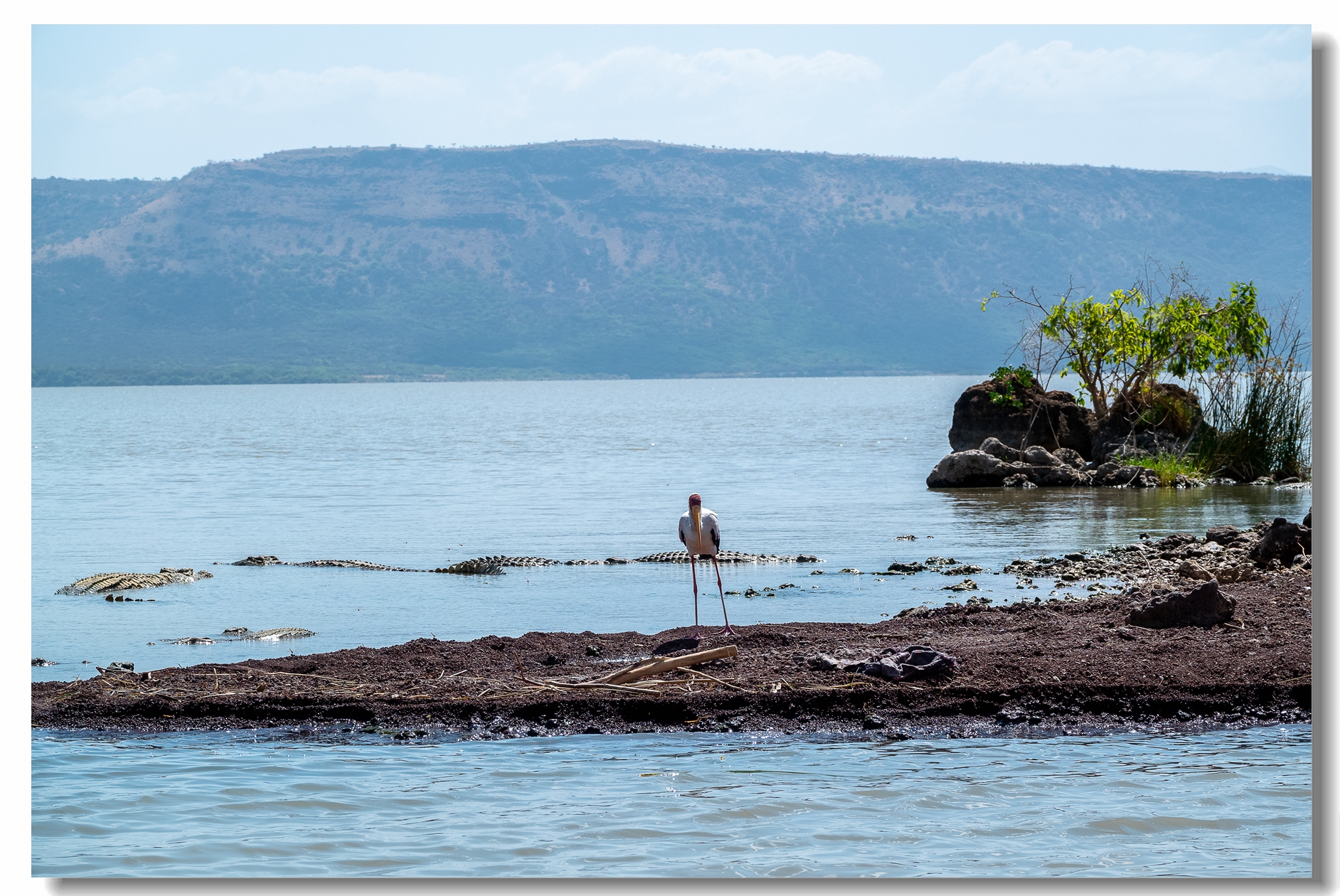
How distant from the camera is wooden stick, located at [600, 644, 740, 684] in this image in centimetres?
922

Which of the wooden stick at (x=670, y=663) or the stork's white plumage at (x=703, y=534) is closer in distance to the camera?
the wooden stick at (x=670, y=663)

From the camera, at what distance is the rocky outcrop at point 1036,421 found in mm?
30203

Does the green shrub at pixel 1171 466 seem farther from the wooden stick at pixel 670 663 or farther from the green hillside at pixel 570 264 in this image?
the green hillside at pixel 570 264

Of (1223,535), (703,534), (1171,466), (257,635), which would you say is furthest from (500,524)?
(1171,466)

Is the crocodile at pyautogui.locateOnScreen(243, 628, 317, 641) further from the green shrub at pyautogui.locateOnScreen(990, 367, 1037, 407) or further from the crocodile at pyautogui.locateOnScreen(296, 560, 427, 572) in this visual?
the green shrub at pyautogui.locateOnScreen(990, 367, 1037, 407)

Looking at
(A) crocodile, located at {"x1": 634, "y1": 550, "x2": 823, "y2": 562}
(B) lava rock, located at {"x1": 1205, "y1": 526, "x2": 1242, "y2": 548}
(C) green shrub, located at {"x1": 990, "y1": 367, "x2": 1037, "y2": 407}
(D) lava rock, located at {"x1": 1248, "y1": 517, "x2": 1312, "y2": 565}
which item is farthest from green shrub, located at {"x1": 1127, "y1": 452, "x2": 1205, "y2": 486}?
(D) lava rock, located at {"x1": 1248, "y1": 517, "x2": 1312, "y2": 565}

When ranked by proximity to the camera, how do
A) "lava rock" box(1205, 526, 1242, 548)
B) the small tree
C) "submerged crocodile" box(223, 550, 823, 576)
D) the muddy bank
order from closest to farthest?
the muddy bank, "lava rock" box(1205, 526, 1242, 548), "submerged crocodile" box(223, 550, 823, 576), the small tree

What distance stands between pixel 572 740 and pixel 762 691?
140 centimetres

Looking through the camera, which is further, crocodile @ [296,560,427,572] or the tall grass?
the tall grass

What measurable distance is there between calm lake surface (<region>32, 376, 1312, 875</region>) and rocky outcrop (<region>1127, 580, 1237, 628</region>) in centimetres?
220

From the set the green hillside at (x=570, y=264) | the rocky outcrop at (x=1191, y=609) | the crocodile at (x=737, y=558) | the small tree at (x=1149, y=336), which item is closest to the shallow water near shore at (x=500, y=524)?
the crocodile at (x=737, y=558)

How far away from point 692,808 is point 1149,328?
973 inches

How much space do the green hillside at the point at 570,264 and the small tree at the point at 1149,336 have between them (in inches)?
2110

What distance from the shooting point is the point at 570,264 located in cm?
19075
